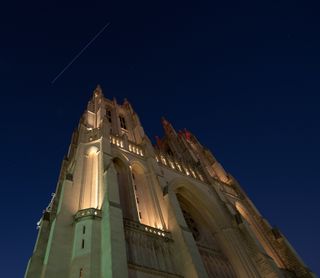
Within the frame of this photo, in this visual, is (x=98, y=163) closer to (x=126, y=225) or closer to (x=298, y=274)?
(x=126, y=225)

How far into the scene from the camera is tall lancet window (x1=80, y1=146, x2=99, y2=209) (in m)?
15.2

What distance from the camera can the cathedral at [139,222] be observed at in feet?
39.3

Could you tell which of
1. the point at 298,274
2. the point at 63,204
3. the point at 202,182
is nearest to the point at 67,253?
the point at 63,204

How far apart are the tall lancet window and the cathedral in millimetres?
65

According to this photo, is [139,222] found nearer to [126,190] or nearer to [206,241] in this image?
[126,190]

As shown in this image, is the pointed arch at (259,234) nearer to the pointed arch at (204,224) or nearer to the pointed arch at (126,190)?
the pointed arch at (204,224)

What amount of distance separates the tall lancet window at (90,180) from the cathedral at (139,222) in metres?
0.06

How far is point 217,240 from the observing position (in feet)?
69.4

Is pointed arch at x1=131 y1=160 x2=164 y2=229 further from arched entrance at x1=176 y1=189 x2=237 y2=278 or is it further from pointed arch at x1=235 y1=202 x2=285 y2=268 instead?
pointed arch at x1=235 y1=202 x2=285 y2=268

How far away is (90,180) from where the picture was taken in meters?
17.1

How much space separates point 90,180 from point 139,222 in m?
4.11

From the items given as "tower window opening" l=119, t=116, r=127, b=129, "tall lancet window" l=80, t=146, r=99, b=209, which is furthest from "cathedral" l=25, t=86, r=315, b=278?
"tower window opening" l=119, t=116, r=127, b=129

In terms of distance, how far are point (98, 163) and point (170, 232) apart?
6.36m

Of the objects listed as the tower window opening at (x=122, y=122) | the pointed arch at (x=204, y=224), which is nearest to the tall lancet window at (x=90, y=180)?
the pointed arch at (x=204, y=224)
